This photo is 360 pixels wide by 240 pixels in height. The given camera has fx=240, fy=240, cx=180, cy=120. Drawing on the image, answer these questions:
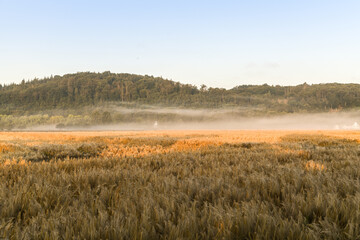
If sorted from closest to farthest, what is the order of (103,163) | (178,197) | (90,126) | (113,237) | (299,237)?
(299,237), (113,237), (178,197), (103,163), (90,126)

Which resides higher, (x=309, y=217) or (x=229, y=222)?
(x=229, y=222)

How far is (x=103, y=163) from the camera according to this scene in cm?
716

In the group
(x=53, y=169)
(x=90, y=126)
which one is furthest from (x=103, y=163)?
(x=90, y=126)

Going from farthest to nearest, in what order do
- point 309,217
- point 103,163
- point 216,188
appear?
point 103,163 → point 216,188 → point 309,217

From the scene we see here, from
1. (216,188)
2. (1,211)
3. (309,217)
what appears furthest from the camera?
(216,188)

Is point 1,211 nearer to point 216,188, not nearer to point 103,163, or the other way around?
point 216,188

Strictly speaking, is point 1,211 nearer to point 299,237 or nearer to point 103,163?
point 299,237

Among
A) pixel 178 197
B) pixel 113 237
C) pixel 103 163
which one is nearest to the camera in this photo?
pixel 113 237

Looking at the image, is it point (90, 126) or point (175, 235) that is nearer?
point (175, 235)

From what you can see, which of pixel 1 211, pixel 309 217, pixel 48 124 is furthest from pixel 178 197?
pixel 48 124

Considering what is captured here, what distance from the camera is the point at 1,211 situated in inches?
108

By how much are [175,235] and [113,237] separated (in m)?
0.49

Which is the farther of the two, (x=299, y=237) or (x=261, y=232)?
(x=261, y=232)

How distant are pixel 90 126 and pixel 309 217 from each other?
20396cm
